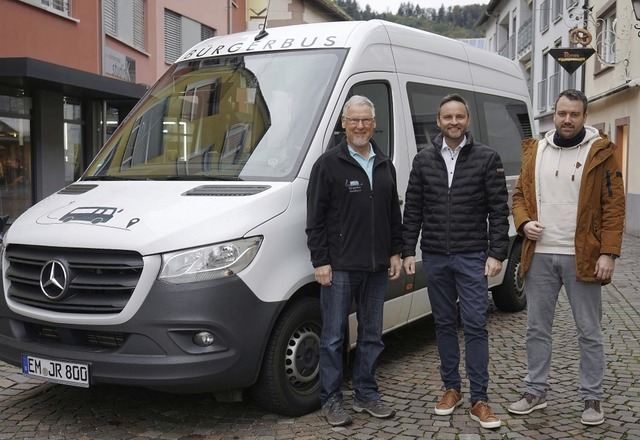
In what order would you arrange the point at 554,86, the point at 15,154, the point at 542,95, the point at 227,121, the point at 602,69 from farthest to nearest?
the point at 542,95
the point at 554,86
the point at 602,69
the point at 15,154
the point at 227,121

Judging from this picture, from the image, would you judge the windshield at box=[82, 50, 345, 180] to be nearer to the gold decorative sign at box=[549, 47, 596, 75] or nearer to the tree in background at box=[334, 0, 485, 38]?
the gold decorative sign at box=[549, 47, 596, 75]

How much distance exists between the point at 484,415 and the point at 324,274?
4.07 feet

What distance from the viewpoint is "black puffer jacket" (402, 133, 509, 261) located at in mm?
4250

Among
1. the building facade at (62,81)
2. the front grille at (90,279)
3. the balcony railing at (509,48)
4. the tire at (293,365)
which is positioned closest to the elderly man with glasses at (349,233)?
the tire at (293,365)

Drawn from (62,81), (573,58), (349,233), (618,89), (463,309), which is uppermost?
(573,58)

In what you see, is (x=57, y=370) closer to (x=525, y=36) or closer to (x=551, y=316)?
(x=551, y=316)

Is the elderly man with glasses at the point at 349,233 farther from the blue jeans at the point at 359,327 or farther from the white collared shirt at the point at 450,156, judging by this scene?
the white collared shirt at the point at 450,156

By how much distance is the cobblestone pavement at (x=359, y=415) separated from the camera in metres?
4.20

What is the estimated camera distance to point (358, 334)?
453 cm

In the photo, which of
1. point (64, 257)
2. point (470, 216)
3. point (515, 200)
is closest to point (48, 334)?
point (64, 257)

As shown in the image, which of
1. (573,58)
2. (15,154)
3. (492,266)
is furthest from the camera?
(573,58)

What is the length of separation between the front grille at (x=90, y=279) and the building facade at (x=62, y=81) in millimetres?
6618

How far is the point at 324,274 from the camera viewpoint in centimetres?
416

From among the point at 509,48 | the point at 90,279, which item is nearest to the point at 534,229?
the point at 90,279
